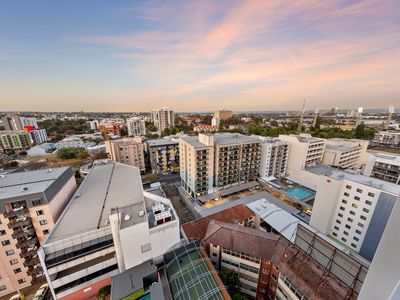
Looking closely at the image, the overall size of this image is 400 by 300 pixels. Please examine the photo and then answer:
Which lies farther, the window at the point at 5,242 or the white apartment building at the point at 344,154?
the white apartment building at the point at 344,154

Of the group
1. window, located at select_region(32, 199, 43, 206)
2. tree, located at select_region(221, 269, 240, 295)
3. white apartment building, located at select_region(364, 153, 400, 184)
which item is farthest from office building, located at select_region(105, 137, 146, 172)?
white apartment building, located at select_region(364, 153, 400, 184)

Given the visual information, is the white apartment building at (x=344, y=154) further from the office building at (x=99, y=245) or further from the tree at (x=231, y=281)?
the office building at (x=99, y=245)

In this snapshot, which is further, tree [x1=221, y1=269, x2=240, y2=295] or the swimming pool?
the swimming pool

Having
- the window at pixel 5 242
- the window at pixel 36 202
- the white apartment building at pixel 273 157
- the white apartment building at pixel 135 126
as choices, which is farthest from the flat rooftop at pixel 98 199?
the white apartment building at pixel 135 126

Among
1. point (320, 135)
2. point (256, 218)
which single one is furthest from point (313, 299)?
point (320, 135)

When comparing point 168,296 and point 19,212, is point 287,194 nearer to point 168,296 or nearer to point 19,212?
point 168,296

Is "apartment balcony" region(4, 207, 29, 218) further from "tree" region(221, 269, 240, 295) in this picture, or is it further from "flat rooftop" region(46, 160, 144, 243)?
"tree" region(221, 269, 240, 295)
